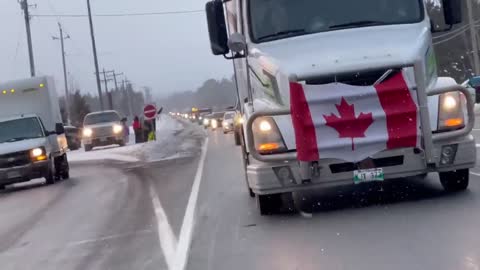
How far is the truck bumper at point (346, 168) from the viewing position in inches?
362

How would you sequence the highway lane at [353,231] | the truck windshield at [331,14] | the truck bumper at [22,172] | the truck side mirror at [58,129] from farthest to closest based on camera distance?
1. the truck side mirror at [58,129]
2. the truck bumper at [22,172]
3. the truck windshield at [331,14]
4. the highway lane at [353,231]

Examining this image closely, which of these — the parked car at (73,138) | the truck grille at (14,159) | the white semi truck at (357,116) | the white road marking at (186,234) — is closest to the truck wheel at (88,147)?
the parked car at (73,138)

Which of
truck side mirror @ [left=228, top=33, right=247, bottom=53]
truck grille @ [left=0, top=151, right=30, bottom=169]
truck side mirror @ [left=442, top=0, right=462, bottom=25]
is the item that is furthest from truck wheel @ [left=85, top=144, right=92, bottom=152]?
truck side mirror @ [left=442, top=0, right=462, bottom=25]

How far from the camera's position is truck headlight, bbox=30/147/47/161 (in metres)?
20.7

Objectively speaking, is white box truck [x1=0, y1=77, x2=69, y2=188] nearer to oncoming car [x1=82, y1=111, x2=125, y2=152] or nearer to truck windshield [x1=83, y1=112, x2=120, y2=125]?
oncoming car [x1=82, y1=111, x2=125, y2=152]

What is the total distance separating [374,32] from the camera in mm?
9875

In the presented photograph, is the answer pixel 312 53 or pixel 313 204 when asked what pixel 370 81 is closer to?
pixel 312 53

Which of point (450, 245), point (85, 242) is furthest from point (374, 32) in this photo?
point (85, 242)

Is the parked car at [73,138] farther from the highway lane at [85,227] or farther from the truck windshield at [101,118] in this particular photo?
the highway lane at [85,227]

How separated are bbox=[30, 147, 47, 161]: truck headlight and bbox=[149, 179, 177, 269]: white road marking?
8.07 m

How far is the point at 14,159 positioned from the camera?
20.6 meters

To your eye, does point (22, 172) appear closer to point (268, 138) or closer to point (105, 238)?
point (105, 238)

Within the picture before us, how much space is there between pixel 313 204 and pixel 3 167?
1187 centimetres

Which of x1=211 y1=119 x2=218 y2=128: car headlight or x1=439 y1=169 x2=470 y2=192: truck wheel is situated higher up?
x1=439 y1=169 x2=470 y2=192: truck wheel
